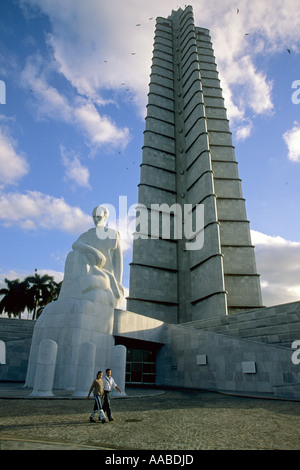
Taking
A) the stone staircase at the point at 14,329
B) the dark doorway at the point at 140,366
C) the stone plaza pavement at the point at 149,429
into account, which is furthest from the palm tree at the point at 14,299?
the stone plaza pavement at the point at 149,429

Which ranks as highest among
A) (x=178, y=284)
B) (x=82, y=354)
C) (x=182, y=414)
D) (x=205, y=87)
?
(x=205, y=87)

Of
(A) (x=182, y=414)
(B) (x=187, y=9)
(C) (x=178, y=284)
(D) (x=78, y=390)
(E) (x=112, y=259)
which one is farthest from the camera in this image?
(B) (x=187, y=9)

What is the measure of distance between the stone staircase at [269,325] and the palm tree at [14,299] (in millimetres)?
30961

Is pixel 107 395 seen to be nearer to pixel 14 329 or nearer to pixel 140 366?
pixel 14 329

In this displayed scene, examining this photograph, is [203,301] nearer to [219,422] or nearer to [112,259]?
[112,259]

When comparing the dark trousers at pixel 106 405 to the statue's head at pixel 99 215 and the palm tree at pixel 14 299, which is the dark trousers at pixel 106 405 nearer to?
the statue's head at pixel 99 215

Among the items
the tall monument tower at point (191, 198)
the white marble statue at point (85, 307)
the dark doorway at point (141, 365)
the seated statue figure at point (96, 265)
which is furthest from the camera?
the tall monument tower at point (191, 198)

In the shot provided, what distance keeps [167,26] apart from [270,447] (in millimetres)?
51634

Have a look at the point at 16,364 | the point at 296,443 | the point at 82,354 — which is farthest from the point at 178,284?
the point at 296,443

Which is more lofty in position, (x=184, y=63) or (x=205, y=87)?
(x=184, y=63)

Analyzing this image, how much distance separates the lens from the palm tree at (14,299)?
36719 mm

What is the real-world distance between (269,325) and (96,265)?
25.4 feet

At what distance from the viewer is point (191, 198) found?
2850cm

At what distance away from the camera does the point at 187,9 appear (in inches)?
1641
